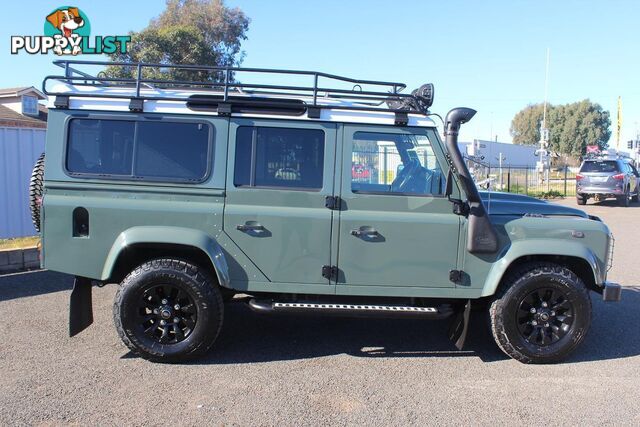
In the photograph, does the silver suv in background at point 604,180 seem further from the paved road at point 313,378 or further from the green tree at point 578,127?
the green tree at point 578,127

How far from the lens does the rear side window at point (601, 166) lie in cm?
1900

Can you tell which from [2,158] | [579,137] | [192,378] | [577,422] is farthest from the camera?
[579,137]

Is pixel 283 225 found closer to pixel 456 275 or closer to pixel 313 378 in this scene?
pixel 313 378

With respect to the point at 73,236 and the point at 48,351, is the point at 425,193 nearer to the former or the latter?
the point at 73,236

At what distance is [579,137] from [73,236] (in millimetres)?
70813

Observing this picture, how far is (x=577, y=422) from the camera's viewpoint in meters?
3.54

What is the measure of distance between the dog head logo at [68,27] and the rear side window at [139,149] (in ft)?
40.4

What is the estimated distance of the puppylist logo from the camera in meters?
14.5

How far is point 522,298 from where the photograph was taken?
443cm

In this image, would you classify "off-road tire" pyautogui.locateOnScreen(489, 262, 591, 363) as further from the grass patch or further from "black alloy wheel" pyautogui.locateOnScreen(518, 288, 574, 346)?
the grass patch

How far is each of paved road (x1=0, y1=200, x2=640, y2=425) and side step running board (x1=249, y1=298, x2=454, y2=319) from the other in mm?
458

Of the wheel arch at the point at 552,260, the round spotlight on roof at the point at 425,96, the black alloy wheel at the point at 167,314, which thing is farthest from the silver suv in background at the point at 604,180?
the black alloy wheel at the point at 167,314

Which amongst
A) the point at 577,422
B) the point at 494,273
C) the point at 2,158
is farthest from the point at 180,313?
the point at 2,158

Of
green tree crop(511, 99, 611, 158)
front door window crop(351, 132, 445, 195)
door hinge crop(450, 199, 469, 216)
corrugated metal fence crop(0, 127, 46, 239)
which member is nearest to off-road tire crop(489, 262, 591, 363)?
door hinge crop(450, 199, 469, 216)
